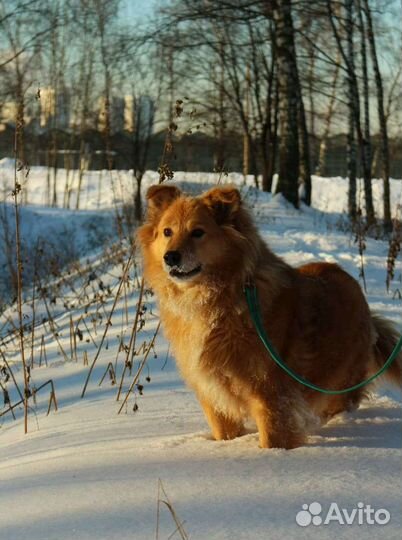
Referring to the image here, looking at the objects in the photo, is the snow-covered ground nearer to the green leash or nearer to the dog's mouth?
the green leash

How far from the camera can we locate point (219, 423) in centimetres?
358

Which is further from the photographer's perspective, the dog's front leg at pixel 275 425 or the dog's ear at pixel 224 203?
the dog's ear at pixel 224 203

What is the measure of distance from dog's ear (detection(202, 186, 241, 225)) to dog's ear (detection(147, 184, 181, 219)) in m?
0.26

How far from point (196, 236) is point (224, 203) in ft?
0.84

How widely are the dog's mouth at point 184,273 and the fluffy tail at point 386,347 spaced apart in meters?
1.45

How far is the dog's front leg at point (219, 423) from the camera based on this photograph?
3.57 meters

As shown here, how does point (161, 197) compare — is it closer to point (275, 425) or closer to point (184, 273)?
point (184, 273)

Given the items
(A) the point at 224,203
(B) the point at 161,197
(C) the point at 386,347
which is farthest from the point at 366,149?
(A) the point at 224,203

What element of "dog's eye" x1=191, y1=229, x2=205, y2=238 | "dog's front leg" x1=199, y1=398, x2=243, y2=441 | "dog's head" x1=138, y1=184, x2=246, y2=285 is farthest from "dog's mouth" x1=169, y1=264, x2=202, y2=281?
"dog's front leg" x1=199, y1=398, x2=243, y2=441

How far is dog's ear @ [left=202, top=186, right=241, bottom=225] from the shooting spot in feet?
11.7

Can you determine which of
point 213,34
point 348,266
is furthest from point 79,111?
point 348,266

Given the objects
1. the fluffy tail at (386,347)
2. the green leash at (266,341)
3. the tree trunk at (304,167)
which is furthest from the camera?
the tree trunk at (304,167)
